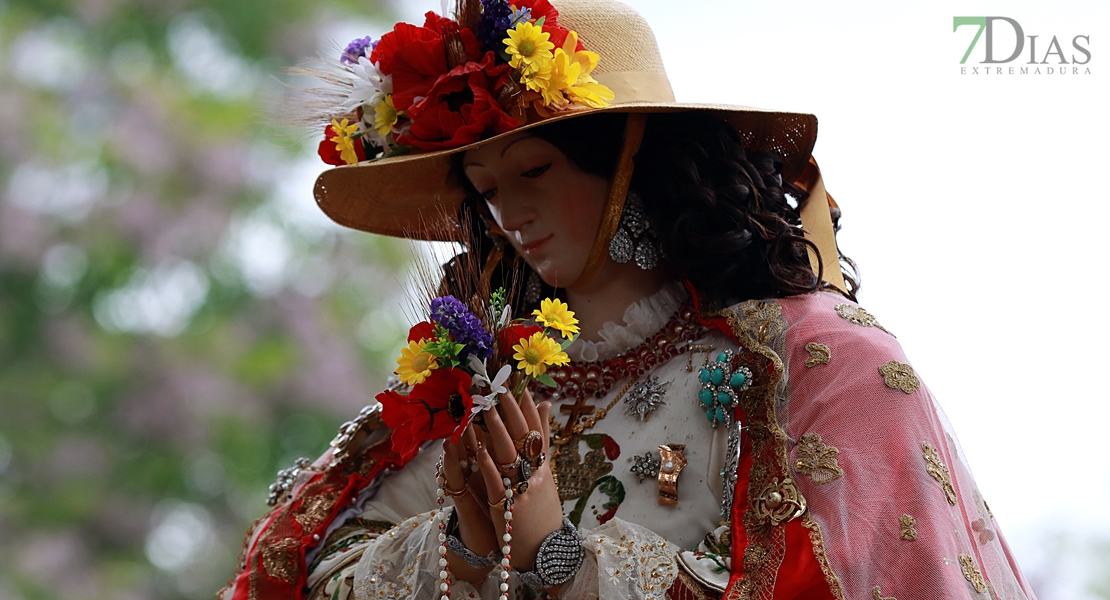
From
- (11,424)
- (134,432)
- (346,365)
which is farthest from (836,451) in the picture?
(11,424)

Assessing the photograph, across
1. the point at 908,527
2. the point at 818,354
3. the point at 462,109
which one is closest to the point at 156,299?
the point at 462,109

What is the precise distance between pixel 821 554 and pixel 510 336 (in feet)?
1.70

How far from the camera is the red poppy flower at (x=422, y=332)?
1.48 metres

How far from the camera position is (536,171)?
1863 millimetres

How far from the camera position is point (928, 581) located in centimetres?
145

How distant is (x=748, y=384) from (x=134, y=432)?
2.71 meters

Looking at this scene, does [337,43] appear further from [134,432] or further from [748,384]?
[134,432]

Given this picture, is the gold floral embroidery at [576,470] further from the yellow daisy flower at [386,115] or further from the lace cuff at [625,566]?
the yellow daisy flower at [386,115]

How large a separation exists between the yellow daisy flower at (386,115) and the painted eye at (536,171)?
268mm

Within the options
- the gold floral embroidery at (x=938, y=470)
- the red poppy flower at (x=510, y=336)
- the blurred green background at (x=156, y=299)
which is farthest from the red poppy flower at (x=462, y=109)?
the blurred green background at (x=156, y=299)

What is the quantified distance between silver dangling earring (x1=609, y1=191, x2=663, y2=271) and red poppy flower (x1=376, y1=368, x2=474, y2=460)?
0.53m

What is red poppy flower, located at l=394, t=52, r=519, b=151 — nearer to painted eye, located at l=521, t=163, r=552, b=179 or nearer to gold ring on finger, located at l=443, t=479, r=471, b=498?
painted eye, located at l=521, t=163, r=552, b=179

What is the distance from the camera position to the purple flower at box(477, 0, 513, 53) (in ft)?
5.98

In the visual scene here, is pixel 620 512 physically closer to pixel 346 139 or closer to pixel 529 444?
pixel 529 444
